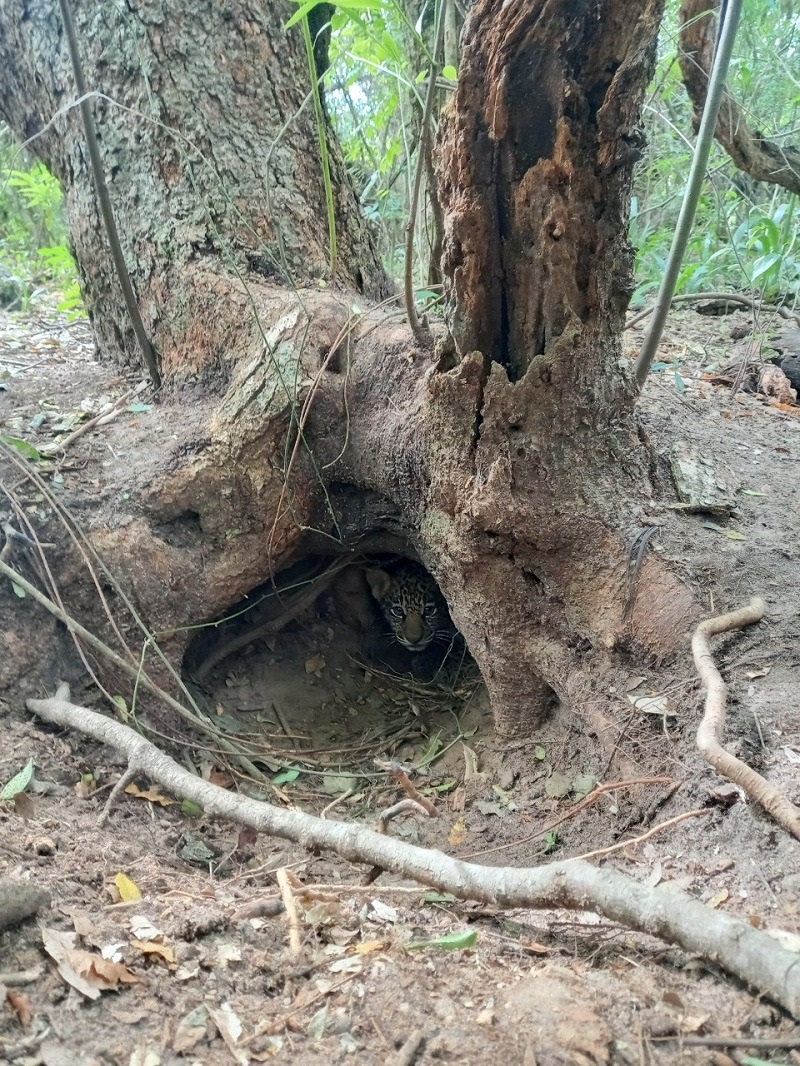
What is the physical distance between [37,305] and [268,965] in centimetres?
750

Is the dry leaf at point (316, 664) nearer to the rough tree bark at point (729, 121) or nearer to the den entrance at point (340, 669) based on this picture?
the den entrance at point (340, 669)

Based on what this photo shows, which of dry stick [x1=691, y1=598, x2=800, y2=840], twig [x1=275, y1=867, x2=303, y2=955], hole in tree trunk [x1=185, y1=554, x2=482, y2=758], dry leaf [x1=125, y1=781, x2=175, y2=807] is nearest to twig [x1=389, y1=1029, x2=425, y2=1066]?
twig [x1=275, y1=867, x2=303, y2=955]

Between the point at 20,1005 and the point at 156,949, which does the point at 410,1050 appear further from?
the point at 20,1005

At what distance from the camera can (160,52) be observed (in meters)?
4.02

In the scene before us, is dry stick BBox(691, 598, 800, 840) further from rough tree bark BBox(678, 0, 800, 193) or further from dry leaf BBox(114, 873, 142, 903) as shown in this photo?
rough tree bark BBox(678, 0, 800, 193)

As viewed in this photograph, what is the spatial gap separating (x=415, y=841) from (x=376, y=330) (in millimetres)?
2315

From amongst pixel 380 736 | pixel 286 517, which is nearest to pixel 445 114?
pixel 286 517

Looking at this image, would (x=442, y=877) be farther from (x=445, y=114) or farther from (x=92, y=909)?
(x=445, y=114)

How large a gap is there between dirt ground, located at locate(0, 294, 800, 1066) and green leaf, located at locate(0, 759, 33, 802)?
38mm

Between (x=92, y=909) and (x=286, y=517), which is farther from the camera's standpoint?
(x=286, y=517)

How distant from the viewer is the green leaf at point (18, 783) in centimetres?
247

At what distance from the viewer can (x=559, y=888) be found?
1787 millimetres

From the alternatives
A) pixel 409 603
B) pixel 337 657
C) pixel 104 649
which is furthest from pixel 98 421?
pixel 409 603

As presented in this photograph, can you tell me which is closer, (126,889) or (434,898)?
(126,889)
